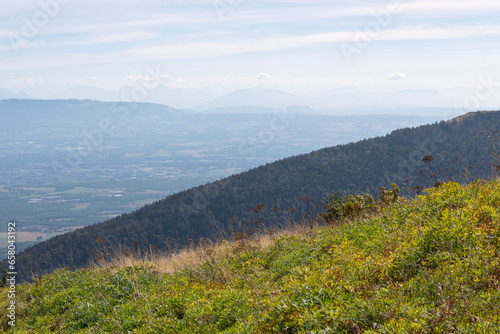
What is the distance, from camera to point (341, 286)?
5.33 m

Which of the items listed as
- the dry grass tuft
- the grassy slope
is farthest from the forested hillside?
the grassy slope

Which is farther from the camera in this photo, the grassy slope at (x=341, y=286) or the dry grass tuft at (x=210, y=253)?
the dry grass tuft at (x=210, y=253)

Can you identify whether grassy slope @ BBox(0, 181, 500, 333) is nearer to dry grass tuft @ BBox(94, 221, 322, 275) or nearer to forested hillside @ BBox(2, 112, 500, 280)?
dry grass tuft @ BBox(94, 221, 322, 275)

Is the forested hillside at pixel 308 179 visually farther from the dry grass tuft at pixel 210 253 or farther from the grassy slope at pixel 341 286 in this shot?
the grassy slope at pixel 341 286

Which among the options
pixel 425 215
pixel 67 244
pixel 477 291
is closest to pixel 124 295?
pixel 425 215

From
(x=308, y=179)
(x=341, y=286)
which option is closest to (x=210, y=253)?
(x=341, y=286)

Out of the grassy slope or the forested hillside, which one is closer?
the grassy slope

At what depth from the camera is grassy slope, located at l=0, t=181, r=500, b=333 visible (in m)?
4.43

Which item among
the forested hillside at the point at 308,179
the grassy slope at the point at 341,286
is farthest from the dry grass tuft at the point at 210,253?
the forested hillside at the point at 308,179

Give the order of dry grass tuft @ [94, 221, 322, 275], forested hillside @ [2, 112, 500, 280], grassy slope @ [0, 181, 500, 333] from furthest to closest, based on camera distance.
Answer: forested hillside @ [2, 112, 500, 280] → dry grass tuft @ [94, 221, 322, 275] → grassy slope @ [0, 181, 500, 333]

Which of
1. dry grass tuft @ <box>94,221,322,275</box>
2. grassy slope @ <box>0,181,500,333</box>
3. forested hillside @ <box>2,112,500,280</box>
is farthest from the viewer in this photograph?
forested hillside @ <box>2,112,500,280</box>

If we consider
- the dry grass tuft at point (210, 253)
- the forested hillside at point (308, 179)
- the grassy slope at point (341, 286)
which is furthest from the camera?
the forested hillside at point (308, 179)

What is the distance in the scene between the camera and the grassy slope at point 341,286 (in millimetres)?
4426

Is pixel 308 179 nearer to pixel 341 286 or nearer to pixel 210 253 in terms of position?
pixel 210 253
